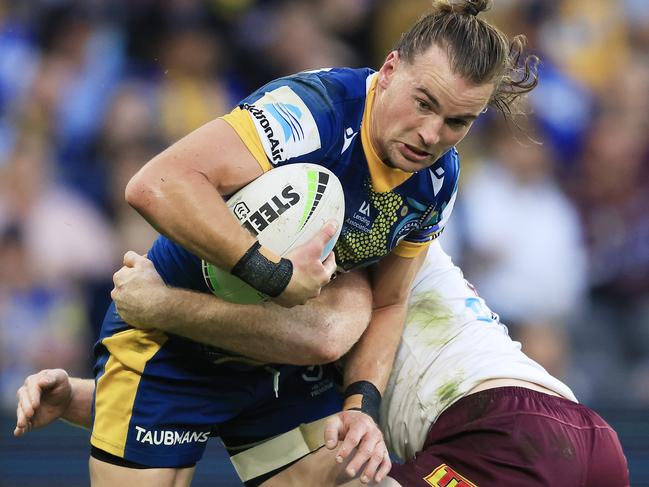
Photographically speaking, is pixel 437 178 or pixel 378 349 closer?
pixel 437 178

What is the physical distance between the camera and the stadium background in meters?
7.95

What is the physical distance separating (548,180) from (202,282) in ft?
15.9

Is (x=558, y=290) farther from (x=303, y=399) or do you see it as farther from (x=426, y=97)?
(x=426, y=97)

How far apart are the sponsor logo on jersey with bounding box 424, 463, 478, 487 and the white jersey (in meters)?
0.29

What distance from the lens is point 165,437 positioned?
14.7 ft

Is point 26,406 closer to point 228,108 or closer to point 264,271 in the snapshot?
point 264,271

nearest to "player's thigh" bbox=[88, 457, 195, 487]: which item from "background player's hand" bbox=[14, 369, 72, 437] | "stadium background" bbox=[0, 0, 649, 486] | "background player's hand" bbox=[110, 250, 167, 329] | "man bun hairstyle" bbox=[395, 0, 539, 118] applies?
"background player's hand" bbox=[14, 369, 72, 437]

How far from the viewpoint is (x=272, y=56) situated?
9164 millimetres

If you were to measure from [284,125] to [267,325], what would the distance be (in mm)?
730

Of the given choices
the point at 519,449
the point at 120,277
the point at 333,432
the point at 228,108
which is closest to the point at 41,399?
the point at 120,277

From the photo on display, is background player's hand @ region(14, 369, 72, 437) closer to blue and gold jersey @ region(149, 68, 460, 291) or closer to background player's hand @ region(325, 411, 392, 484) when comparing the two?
blue and gold jersey @ region(149, 68, 460, 291)

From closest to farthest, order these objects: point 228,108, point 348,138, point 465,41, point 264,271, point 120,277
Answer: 1. point 264,271
2. point 465,41
3. point 348,138
4. point 120,277
5. point 228,108

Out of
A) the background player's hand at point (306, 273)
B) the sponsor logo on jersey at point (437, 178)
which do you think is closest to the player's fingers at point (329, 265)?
the background player's hand at point (306, 273)

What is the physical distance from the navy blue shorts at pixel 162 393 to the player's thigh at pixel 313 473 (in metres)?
0.31
